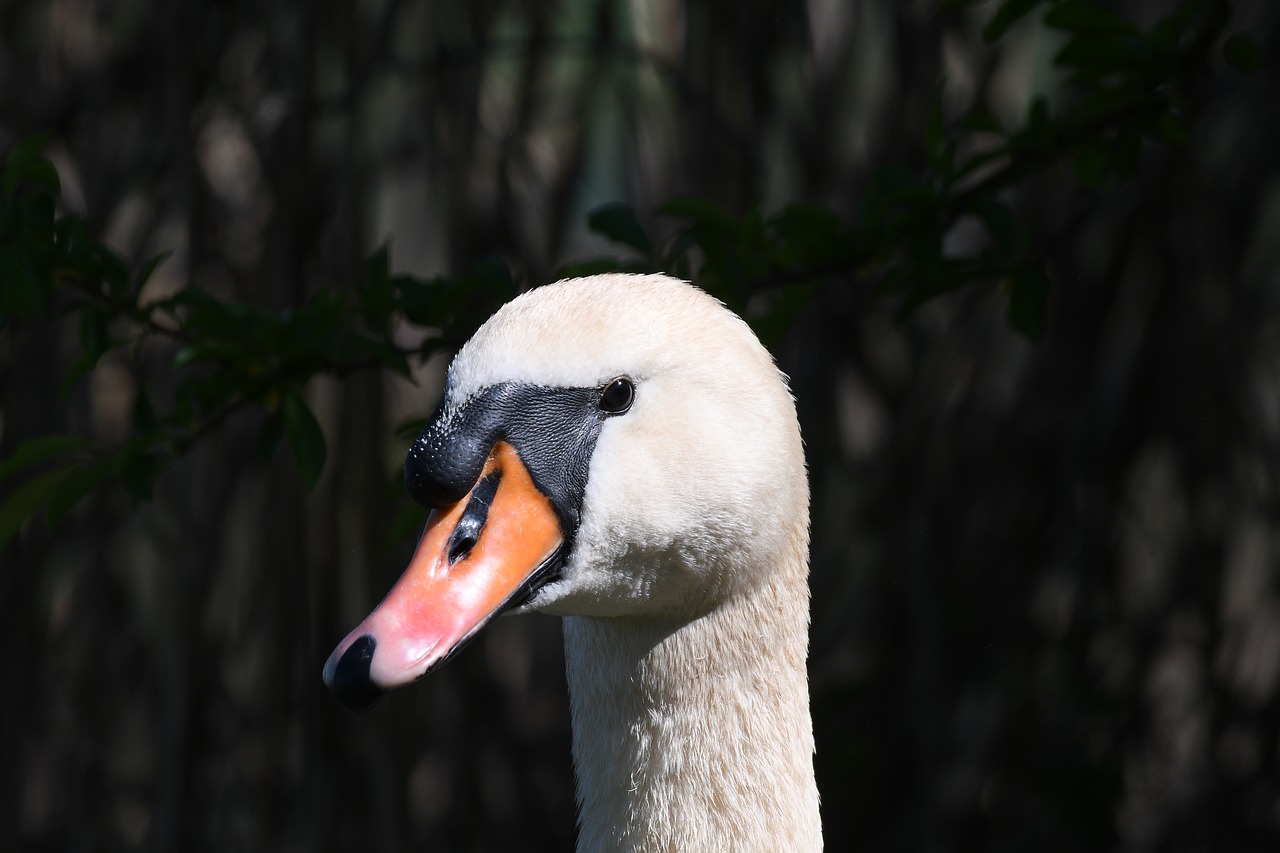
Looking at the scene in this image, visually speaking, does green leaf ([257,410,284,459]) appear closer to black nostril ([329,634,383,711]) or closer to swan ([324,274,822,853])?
swan ([324,274,822,853])

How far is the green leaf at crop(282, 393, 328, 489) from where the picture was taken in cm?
173

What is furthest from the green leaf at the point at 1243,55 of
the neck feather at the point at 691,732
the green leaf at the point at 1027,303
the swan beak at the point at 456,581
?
the swan beak at the point at 456,581

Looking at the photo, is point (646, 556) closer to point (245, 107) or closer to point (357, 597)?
point (357, 597)

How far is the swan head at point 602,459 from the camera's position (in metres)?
1.26

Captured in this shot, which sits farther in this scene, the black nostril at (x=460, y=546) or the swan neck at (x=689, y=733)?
the swan neck at (x=689, y=733)

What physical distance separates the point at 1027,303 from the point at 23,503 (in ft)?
4.84

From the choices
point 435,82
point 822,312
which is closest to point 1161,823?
point 822,312

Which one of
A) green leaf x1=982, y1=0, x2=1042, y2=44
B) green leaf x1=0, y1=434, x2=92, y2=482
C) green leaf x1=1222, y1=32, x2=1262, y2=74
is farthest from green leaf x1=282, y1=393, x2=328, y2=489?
green leaf x1=1222, y1=32, x2=1262, y2=74

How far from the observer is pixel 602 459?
1342 mm

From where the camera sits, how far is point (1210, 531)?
3092mm

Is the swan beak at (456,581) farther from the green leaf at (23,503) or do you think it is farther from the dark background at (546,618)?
the dark background at (546,618)

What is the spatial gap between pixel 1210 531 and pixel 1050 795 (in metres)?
0.76

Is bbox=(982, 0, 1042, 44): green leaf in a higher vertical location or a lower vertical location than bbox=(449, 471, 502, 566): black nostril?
higher

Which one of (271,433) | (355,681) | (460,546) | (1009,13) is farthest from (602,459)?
(1009,13)
